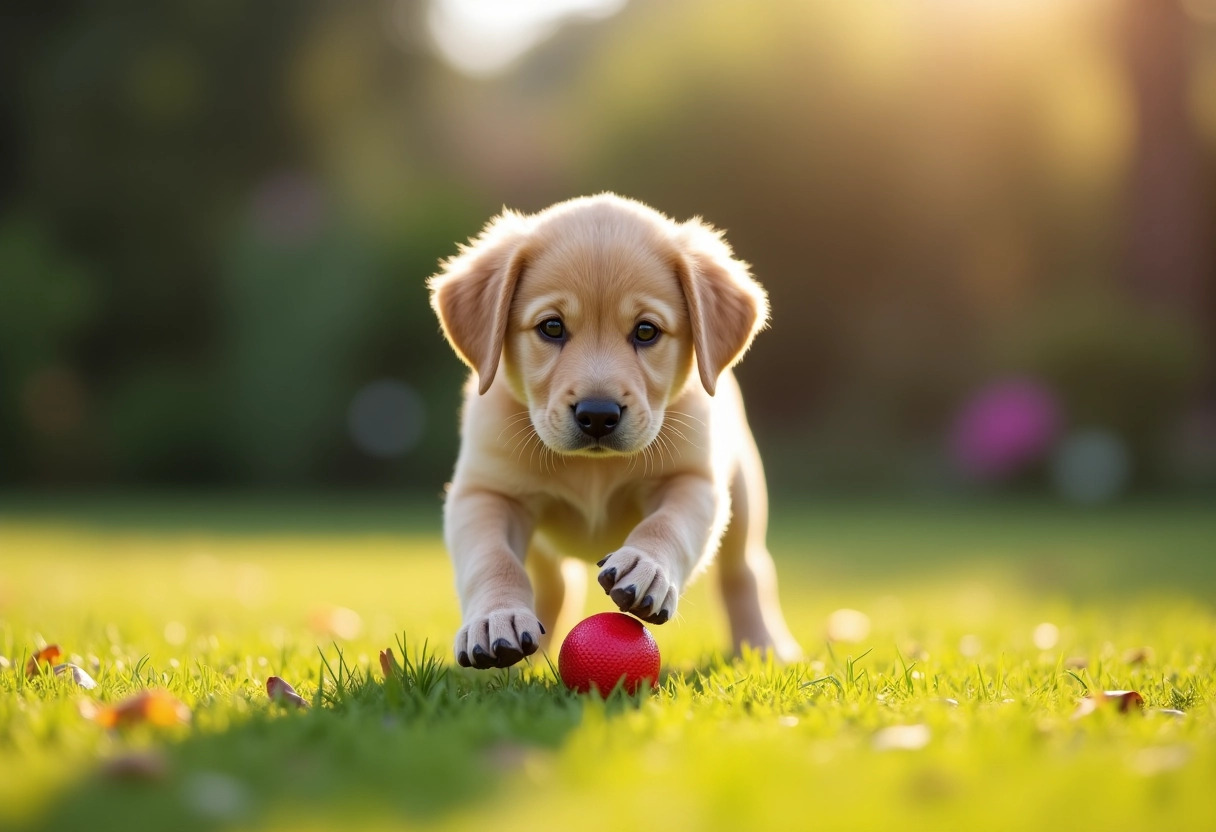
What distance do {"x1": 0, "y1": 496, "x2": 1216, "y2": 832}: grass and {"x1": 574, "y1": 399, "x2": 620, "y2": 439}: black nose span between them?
685mm

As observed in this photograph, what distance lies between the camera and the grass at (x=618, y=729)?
1768mm

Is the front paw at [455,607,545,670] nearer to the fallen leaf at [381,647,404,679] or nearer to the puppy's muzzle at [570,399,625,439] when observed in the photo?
the fallen leaf at [381,647,404,679]

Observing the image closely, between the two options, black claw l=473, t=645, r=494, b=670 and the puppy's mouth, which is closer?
black claw l=473, t=645, r=494, b=670

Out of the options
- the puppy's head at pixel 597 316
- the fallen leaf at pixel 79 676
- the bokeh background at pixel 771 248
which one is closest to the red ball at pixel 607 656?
the puppy's head at pixel 597 316

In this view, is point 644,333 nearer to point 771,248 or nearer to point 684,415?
point 684,415

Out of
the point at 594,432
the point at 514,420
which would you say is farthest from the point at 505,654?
the point at 514,420

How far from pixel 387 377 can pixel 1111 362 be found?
31.9ft

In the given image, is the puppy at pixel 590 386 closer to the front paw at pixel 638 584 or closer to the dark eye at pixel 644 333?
the dark eye at pixel 644 333

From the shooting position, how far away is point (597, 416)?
308 centimetres

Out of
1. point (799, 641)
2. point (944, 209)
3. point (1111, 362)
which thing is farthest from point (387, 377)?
point (799, 641)

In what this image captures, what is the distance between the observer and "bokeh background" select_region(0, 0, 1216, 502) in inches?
587

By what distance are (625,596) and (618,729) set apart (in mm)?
510

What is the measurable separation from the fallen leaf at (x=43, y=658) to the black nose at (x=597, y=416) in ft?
5.21

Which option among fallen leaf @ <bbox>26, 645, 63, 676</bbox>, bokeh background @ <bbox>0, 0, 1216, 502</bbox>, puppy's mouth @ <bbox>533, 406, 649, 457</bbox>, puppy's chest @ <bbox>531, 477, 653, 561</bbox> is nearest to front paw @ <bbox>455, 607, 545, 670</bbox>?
puppy's mouth @ <bbox>533, 406, 649, 457</bbox>
